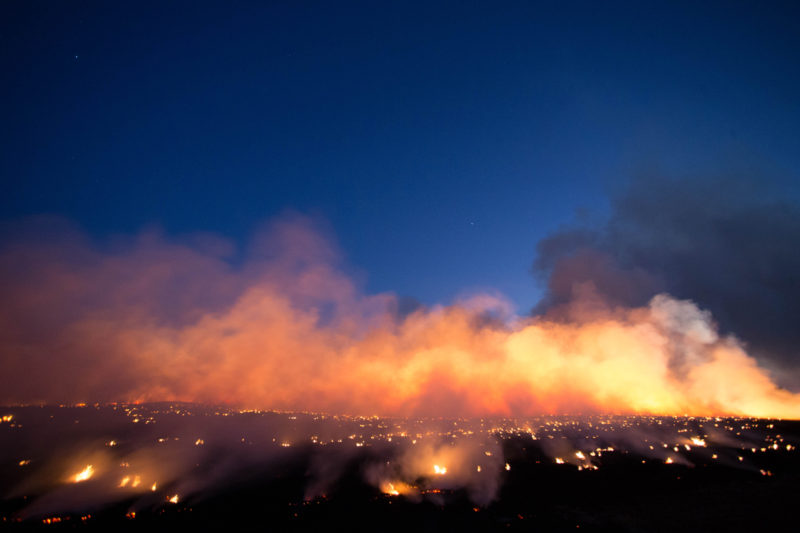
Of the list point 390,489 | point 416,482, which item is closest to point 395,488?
point 390,489

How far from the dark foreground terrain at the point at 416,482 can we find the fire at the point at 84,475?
0.39 meters

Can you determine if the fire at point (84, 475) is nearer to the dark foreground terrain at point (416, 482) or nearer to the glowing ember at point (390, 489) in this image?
the dark foreground terrain at point (416, 482)

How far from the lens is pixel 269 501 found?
61.3 metres

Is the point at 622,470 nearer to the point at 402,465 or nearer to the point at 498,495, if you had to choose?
the point at 498,495

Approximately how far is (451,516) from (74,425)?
195675 millimetres

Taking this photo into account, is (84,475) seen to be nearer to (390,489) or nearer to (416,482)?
(390,489)

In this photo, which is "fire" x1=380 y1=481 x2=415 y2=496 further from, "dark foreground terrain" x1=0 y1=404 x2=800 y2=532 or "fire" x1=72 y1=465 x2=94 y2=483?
"fire" x1=72 y1=465 x2=94 y2=483

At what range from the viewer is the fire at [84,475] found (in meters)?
78.7

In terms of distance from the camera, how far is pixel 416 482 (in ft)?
230

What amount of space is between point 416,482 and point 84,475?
77.9m

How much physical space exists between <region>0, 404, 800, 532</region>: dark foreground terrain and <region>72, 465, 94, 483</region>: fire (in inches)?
15.5

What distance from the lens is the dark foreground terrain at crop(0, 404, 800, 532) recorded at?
162 ft

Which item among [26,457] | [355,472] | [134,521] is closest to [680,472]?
[355,472]

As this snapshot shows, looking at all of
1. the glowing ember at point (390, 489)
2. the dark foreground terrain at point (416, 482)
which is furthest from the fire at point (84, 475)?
the glowing ember at point (390, 489)
